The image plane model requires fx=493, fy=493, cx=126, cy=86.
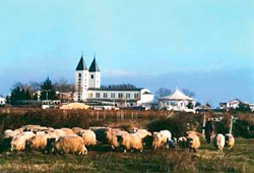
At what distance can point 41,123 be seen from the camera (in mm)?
33344

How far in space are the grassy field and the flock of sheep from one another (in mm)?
589

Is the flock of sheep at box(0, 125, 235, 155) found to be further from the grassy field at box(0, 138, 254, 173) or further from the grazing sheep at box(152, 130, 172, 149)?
the grassy field at box(0, 138, 254, 173)

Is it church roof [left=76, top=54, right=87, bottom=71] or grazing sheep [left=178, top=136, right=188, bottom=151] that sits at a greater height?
church roof [left=76, top=54, right=87, bottom=71]

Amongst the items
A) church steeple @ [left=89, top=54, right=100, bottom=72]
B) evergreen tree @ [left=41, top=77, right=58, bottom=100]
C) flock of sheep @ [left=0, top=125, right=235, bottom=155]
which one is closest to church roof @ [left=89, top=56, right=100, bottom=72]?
church steeple @ [left=89, top=54, right=100, bottom=72]

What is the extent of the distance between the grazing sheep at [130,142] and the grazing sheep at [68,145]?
7.08 feet

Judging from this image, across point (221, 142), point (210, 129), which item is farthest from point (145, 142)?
point (210, 129)

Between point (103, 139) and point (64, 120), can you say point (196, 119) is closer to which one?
point (64, 120)

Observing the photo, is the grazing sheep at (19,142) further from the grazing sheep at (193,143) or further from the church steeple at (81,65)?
the church steeple at (81,65)

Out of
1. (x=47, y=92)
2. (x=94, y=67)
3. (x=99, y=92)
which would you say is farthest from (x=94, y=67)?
(x=47, y=92)

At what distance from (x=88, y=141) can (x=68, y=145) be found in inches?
101

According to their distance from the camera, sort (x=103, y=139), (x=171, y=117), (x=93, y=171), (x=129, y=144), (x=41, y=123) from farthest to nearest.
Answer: (x=41, y=123), (x=171, y=117), (x=103, y=139), (x=129, y=144), (x=93, y=171)

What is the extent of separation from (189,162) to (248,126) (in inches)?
805

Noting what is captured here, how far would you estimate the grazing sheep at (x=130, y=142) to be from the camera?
835 inches

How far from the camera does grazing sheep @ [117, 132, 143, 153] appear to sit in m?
21.2
